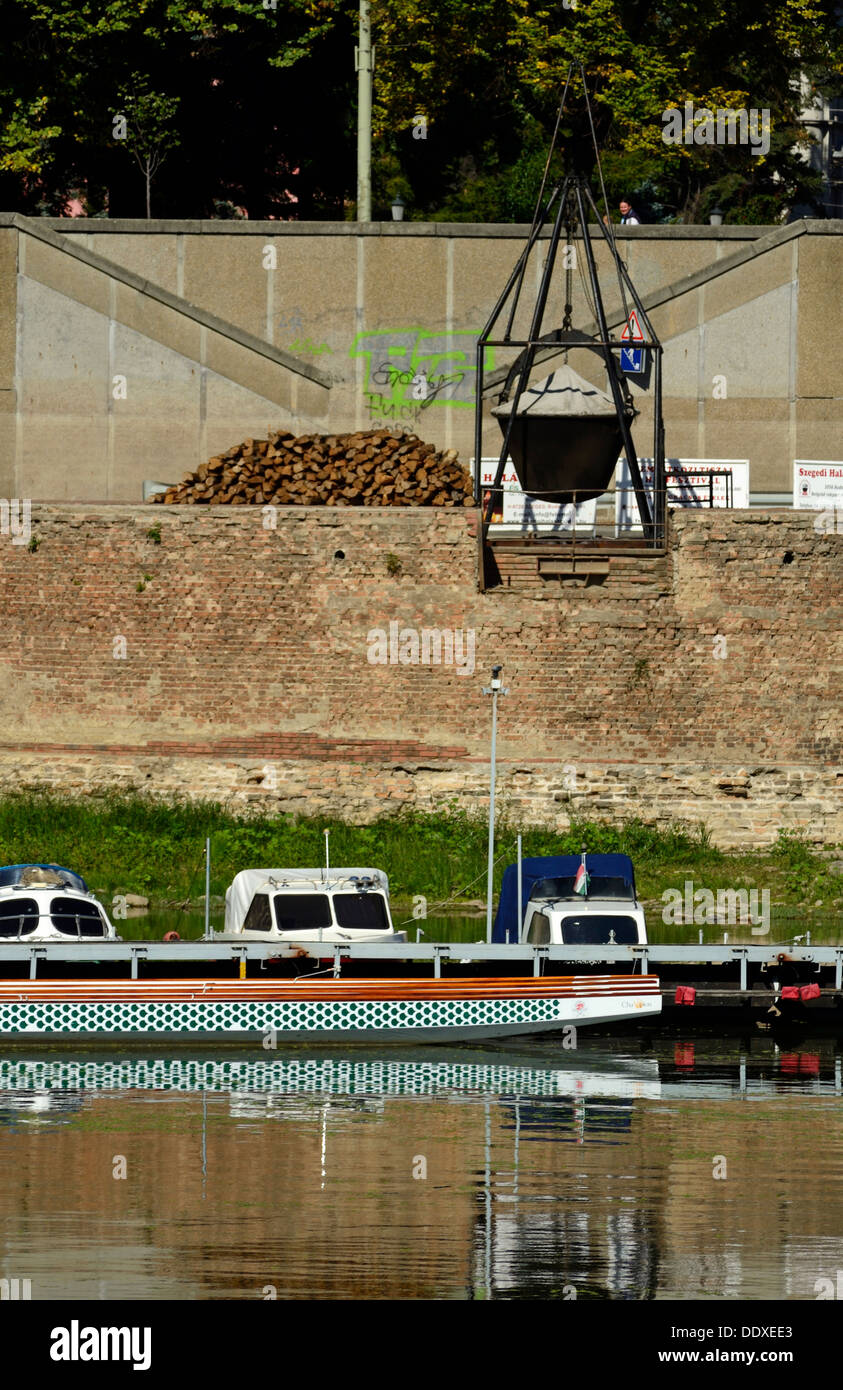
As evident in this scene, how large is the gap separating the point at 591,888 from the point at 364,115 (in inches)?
862

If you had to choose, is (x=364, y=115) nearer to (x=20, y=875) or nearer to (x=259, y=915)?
(x=20, y=875)

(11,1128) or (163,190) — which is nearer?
(11,1128)

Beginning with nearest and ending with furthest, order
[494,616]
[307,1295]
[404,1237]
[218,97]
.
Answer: [307,1295], [404,1237], [494,616], [218,97]

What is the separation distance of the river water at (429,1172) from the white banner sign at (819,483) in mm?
16148

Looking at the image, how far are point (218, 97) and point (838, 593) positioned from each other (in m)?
21.7

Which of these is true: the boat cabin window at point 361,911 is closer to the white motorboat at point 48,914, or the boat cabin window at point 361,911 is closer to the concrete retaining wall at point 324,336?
the white motorboat at point 48,914

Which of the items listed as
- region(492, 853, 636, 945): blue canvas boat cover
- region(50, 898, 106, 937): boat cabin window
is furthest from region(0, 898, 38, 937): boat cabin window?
region(492, 853, 636, 945): blue canvas boat cover

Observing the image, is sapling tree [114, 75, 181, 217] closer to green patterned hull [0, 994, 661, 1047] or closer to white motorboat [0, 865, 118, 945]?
white motorboat [0, 865, 118, 945]

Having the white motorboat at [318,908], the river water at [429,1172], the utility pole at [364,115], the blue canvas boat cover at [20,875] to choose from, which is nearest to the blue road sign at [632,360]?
the utility pole at [364,115]

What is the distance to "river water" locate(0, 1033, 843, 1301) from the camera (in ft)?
59.8

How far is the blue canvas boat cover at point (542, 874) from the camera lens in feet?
102
